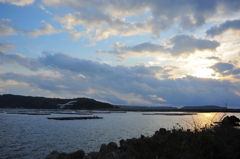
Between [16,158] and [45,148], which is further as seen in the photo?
[45,148]

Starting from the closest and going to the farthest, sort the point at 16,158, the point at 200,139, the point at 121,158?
the point at 200,139 → the point at 121,158 → the point at 16,158

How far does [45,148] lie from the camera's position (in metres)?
24.8

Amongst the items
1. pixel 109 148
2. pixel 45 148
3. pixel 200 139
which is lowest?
pixel 45 148

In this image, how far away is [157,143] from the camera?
1272 cm

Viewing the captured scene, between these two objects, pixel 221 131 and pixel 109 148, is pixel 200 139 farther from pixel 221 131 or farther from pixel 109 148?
pixel 109 148

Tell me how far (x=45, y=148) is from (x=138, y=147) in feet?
58.3

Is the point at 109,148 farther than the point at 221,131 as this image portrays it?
Yes

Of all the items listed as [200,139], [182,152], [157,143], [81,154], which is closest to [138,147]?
[157,143]

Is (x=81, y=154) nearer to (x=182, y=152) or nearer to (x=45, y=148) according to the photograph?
(x=45, y=148)

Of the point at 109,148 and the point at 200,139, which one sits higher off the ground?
the point at 200,139

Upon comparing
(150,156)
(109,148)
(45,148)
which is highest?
(150,156)

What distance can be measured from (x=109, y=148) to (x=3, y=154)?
1427 cm

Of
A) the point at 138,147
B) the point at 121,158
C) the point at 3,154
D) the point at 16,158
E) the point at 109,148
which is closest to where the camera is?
the point at 138,147

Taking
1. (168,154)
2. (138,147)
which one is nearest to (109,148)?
(138,147)
